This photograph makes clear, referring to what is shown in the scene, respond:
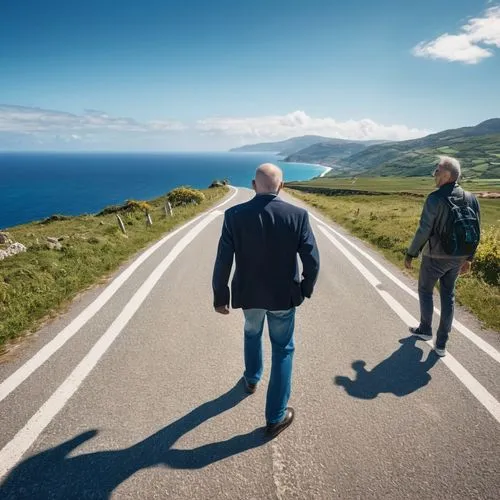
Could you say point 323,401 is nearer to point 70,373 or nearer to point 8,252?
point 70,373

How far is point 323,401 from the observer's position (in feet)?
11.4

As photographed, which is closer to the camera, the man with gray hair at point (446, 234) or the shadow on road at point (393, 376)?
the shadow on road at point (393, 376)

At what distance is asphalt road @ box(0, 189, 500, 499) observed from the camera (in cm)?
260

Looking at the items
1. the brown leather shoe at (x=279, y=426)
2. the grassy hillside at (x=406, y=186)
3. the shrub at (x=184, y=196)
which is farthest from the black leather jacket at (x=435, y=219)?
the grassy hillside at (x=406, y=186)

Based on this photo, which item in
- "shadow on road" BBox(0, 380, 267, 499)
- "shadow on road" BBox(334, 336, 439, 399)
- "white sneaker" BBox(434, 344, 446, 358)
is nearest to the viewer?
"shadow on road" BBox(0, 380, 267, 499)

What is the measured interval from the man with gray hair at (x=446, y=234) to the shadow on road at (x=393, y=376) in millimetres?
402

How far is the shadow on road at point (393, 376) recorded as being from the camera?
3.67 meters

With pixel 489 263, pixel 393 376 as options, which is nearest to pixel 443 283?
pixel 393 376

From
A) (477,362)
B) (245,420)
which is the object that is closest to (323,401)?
(245,420)

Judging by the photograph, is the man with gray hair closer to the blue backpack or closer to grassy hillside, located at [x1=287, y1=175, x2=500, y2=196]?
the blue backpack

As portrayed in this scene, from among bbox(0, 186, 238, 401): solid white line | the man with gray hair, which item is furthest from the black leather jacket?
bbox(0, 186, 238, 401): solid white line

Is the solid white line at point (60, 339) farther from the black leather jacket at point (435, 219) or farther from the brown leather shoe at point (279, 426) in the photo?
the black leather jacket at point (435, 219)

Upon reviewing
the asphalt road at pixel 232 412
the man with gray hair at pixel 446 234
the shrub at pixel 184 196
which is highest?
the man with gray hair at pixel 446 234

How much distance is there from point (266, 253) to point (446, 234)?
2.67m
